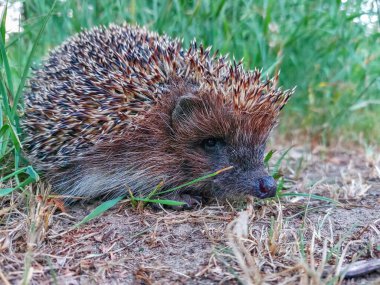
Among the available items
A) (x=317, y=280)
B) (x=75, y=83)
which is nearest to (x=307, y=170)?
(x=75, y=83)

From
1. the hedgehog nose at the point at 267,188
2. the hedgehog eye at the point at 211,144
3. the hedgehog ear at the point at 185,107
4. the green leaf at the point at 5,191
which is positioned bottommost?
the hedgehog nose at the point at 267,188

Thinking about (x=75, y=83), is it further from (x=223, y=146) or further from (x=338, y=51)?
(x=338, y=51)

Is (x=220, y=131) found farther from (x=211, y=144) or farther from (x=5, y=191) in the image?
(x=5, y=191)

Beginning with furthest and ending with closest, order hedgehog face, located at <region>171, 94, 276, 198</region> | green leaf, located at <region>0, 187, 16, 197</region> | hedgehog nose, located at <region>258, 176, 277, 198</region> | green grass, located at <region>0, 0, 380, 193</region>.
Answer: green grass, located at <region>0, 0, 380, 193</region>
hedgehog face, located at <region>171, 94, 276, 198</region>
hedgehog nose, located at <region>258, 176, 277, 198</region>
green leaf, located at <region>0, 187, 16, 197</region>

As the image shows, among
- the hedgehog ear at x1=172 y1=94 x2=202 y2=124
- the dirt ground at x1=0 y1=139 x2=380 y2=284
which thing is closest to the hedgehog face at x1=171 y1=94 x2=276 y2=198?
the hedgehog ear at x1=172 y1=94 x2=202 y2=124

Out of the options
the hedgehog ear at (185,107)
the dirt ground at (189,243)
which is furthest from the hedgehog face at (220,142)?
the dirt ground at (189,243)

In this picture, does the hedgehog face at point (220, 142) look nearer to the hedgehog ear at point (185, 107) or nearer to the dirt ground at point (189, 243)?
the hedgehog ear at point (185, 107)

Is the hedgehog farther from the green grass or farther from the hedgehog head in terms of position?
the green grass

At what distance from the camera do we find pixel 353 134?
5.77 metres

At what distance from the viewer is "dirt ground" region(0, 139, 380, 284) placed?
2.07 m

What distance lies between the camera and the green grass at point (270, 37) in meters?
3.97

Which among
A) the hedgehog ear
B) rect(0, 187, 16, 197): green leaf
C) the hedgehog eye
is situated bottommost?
the hedgehog eye

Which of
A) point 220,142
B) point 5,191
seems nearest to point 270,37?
point 220,142

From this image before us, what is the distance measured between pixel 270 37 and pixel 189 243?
8.13ft
